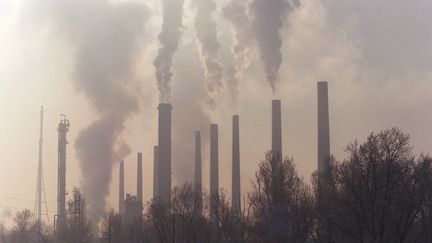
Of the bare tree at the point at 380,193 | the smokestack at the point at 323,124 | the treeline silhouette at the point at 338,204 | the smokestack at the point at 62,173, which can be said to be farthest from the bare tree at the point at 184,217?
the smokestack at the point at 62,173

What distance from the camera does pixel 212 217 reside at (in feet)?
185

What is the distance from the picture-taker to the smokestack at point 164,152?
57.6 meters

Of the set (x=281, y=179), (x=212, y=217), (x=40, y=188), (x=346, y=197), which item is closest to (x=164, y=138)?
(x=212, y=217)

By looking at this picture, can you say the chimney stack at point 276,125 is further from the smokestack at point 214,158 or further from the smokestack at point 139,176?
the smokestack at point 139,176

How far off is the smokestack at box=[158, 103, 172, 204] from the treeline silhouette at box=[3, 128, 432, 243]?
304 inches

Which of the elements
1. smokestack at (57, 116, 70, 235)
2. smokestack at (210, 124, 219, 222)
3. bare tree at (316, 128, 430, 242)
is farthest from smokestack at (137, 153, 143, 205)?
bare tree at (316, 128, 430, 242)

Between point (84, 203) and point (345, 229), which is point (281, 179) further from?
point (84, 203)

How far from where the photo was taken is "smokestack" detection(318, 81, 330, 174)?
2042 inches

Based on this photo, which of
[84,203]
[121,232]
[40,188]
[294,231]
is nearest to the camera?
[294,231]

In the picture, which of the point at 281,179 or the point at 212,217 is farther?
the point at 212,217

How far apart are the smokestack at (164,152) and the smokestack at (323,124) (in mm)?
12395

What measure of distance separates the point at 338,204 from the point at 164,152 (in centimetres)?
2624

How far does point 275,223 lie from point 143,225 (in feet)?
78.2

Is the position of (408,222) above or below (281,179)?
below
